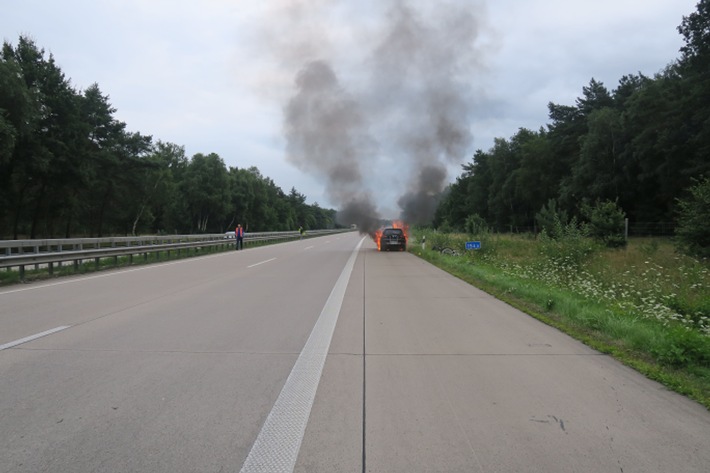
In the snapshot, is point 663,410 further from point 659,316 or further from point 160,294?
point 160,294

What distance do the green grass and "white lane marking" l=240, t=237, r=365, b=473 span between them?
3510mm

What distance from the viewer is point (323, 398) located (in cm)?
415

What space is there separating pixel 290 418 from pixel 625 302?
820 cm

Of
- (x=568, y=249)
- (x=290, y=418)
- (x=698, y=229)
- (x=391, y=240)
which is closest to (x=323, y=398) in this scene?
(x=290, y=418)

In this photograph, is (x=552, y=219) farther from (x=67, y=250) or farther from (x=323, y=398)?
(x=323, y=398)

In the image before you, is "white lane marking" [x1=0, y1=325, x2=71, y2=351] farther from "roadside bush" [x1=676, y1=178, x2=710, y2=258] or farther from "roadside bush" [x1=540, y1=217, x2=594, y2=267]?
"roadside bush" [x1=676, y1=178, x2=710, y2=258]

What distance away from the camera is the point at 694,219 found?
1741 centimetres

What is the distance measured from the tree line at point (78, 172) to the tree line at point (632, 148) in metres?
30.4

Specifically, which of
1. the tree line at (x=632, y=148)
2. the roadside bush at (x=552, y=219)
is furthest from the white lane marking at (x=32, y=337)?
the tree line at (x=632, y=148)

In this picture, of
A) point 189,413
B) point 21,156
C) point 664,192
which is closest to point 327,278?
point 189,413

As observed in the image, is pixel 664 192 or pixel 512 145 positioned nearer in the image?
pixel 664 192

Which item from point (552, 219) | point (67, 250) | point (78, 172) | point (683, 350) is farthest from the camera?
point (78, 172)

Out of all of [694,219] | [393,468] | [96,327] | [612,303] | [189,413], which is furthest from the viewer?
[694,219]

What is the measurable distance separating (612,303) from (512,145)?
83587 mm
